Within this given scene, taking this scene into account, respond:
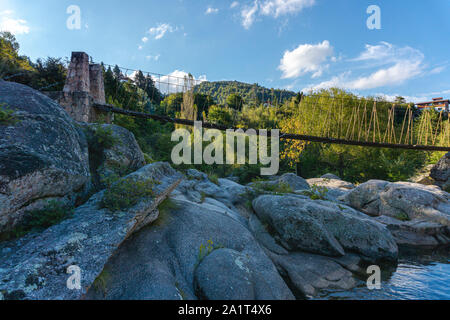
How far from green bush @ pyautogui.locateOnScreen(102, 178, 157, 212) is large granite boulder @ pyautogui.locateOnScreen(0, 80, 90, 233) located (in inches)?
28.6

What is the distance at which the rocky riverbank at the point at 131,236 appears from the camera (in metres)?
3.10

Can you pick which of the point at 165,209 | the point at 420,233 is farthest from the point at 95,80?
the point at 420,233

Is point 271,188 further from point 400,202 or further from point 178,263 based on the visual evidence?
point 178,263

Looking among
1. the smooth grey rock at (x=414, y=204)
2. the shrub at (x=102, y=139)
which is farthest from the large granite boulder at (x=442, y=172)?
the shrub at (x=102, y=139)

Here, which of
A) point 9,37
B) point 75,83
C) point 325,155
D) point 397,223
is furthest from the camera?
point 325,155

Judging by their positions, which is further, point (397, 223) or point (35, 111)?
point (397, 223)

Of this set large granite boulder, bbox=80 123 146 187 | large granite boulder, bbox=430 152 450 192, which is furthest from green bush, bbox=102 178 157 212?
large granite boulder, bbox=430 152 450 192

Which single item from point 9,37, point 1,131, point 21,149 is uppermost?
point 9,37
